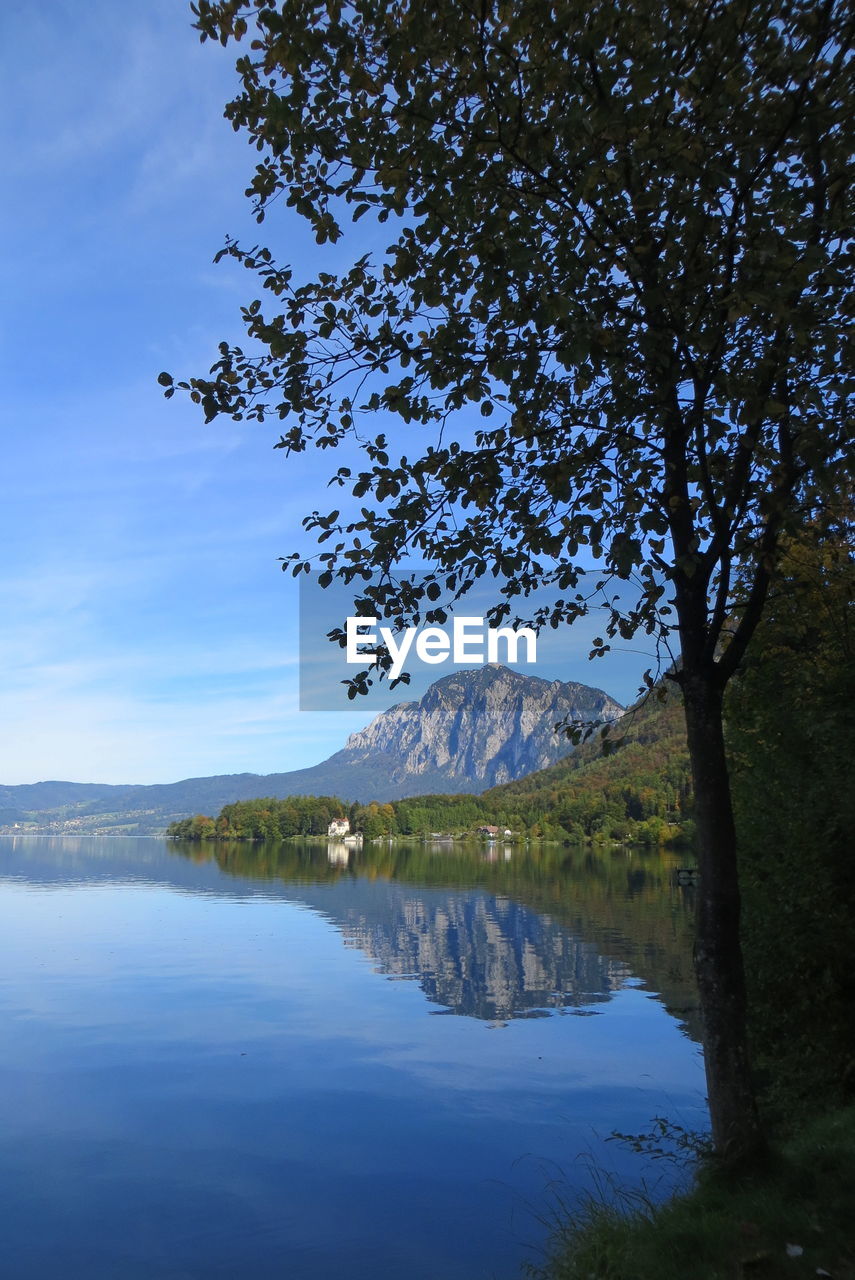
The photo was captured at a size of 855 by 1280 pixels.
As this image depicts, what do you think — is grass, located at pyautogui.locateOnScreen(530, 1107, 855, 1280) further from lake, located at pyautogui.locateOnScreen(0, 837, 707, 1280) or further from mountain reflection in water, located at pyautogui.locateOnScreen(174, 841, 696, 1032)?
mountain reflection in water, located at pyautogui.locateOnScreen(174, 841, 696, 1032)

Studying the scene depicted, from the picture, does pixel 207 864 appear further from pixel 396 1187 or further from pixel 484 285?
pixel 484 285

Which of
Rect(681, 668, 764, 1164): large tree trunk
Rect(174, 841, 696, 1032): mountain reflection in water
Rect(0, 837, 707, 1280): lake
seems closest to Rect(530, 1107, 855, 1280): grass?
Rect(681, 668, 764, 1164): large tree trunk

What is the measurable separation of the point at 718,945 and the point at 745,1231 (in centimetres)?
253

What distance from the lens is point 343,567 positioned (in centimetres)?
934

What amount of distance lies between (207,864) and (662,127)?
505 feet

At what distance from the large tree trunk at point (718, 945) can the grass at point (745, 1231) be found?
1.47 ft

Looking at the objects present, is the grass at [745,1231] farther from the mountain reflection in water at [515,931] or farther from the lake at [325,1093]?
the mountain reflection in water at [515,931]

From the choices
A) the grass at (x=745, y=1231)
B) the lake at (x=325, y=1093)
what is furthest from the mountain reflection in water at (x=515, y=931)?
the grass at (x=745, y=1231)

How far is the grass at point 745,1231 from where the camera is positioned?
25.2ft

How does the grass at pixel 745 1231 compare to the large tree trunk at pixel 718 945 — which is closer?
the grass at pixel 745 1231

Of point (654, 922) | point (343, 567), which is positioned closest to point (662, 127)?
point (343, 567)

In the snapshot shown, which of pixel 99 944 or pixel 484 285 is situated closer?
pixel 484 285

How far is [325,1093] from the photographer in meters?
25.2

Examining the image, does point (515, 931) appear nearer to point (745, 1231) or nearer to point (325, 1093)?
point (325, 1093)
